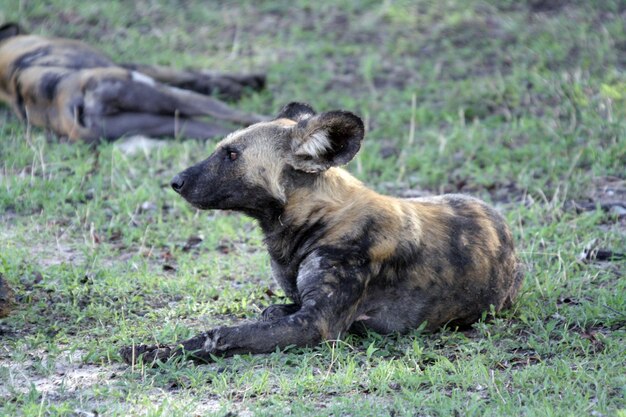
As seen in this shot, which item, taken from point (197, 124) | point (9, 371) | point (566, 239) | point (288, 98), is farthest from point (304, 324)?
point (288, 98)

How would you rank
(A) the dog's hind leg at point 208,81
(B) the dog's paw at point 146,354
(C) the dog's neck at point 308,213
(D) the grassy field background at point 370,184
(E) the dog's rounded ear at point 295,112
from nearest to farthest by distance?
(D) the grassy field background at point 370,184, (B) the dog's paw at point 146,354, (C) the dog's neck at point 308,213, (E) the dog's rounded ear at point 295,112, (A) the dog's hind leg at point 208,81

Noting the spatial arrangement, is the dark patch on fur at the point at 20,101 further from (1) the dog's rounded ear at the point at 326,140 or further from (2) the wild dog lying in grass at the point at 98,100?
(1) the dog's rounded ear at the point at 326,140

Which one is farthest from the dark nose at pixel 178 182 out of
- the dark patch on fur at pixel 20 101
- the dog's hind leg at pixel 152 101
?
the dark patch on fur at pixel 20 101

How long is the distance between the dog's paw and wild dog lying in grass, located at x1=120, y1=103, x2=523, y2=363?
1.67 feet

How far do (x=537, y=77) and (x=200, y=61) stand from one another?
122 inches

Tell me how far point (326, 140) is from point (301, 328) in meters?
0.86

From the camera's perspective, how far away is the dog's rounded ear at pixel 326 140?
4383 mm

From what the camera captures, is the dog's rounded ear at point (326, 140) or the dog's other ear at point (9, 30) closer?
the dog's rounded ear at point (326, 140)

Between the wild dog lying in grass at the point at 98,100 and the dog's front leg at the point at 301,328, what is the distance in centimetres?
356

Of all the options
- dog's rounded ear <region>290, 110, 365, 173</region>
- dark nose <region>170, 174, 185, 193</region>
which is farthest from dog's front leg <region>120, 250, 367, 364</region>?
dark nose <region>170, 174, 185, 193</region>

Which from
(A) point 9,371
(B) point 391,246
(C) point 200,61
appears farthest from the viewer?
(C) point 200,61

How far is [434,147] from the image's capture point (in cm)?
736

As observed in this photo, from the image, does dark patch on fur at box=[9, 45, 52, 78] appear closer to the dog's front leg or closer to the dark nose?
the dark nose

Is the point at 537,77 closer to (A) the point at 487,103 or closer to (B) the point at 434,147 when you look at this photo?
(A) the point at 487,103
